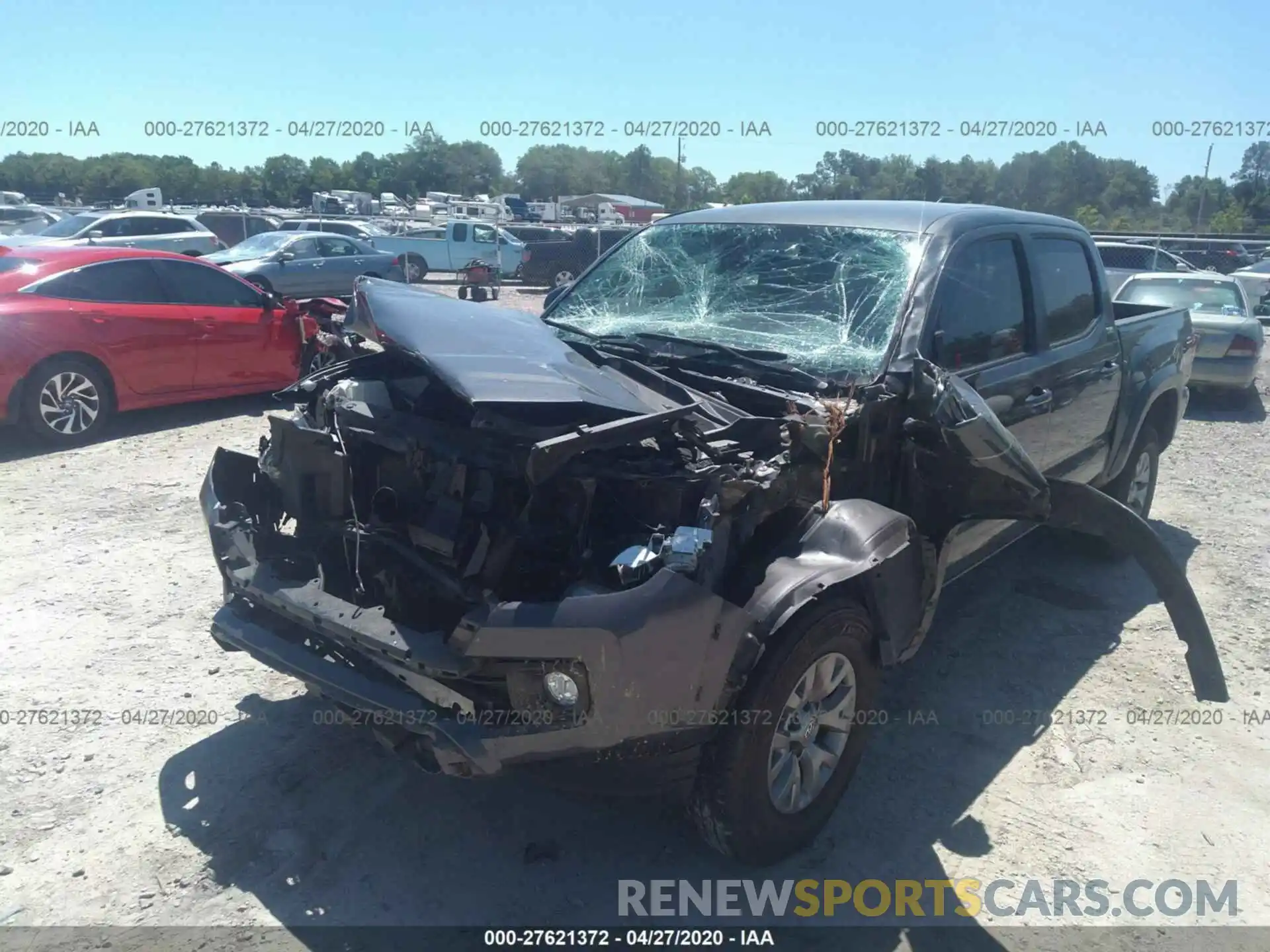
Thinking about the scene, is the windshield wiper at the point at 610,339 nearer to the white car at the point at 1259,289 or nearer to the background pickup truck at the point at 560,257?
the white car at the point at 1259,289

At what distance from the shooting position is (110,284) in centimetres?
801

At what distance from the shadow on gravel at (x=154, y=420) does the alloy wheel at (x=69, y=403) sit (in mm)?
173

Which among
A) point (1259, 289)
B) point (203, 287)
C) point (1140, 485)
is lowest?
point (1140, 485)

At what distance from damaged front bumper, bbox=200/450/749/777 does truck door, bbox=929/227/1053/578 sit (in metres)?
1.57

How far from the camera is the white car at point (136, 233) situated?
17.6 meters

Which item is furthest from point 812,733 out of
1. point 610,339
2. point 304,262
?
point 304,262

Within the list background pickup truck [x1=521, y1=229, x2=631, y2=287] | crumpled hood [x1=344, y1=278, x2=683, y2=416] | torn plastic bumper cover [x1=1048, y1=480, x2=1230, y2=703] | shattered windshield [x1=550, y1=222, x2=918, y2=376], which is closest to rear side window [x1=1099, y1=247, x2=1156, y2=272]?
background pickup truck [x1=521, y1=229, x2=631, y2=287]

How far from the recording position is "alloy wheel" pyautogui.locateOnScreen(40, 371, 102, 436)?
7.45 metres

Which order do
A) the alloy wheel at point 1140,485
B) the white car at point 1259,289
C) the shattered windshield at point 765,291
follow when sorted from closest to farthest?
the shattered windshield at point 765,291
the alloy wheel at point 1140,485
the white car at point 1259,289

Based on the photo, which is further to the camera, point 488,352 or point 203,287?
point 203,287

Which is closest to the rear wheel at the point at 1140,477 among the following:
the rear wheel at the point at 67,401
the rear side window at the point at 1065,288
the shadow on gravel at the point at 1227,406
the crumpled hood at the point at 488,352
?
the rear side window at the point at 1065,288

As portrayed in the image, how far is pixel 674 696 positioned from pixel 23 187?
57.1 metres

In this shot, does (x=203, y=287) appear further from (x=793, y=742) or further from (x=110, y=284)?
(x=793, y=742)

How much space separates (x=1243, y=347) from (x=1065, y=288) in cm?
772
